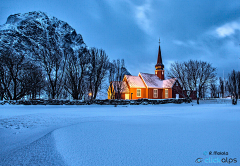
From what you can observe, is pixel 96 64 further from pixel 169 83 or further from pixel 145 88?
pixel 169 83

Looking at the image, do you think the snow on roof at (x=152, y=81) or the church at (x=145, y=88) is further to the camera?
the snow on roof at (x=152, y=81)

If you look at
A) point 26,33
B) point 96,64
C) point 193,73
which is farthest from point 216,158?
point 26,33

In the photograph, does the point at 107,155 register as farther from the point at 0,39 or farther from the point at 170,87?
the point at 0,39

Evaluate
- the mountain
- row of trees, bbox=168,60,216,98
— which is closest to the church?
row of trees, bbox=168,60,216,98

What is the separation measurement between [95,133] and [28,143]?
6.48 ft

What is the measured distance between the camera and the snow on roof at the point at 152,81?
1455 inches

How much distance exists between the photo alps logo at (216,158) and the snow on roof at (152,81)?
109 ft

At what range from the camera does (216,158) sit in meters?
3.10

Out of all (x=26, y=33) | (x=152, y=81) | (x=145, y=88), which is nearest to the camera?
(x=145, y=88)

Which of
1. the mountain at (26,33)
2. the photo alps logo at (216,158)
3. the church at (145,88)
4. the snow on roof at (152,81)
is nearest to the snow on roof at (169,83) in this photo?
the church at (145,88)

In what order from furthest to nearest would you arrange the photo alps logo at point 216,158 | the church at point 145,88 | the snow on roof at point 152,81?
the snow on roof at point 152,81 < the church at point 145,88 < the photo alps logo at point 216,158

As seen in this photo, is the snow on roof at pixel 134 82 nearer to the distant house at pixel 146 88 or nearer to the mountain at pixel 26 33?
the distant house at pixel 146 88

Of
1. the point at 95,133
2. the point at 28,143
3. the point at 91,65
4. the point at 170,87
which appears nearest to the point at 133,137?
the point at 95,133

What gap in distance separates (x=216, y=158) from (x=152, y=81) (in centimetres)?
3607
